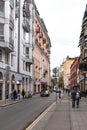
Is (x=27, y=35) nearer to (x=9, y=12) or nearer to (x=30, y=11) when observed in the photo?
(x=30, y=11)

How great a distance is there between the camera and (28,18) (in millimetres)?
83312

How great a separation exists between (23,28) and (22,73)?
844 cm

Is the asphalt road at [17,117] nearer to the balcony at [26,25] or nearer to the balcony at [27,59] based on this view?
the balcony at [26,25]

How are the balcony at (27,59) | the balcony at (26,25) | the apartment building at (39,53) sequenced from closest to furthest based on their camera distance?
the balcony at (26,25), the balcony at (27,59), the apartment building at (39,53)

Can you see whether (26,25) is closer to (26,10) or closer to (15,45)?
(26,10)

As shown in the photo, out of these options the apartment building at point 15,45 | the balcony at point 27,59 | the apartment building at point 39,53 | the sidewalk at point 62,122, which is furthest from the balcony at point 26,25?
the sidewalk at point 62,122

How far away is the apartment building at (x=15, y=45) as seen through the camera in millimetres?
55531

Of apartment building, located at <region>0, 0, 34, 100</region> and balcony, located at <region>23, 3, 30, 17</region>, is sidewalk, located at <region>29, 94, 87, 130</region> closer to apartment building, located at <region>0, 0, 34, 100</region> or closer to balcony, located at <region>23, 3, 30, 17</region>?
apartment building, located at <region>0, 0, 34, 100</region>

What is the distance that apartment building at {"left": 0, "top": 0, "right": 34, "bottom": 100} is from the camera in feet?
182

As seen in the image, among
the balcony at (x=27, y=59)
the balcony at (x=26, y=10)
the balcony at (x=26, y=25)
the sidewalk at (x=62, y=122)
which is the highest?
the balcony at (x=26, y=10)

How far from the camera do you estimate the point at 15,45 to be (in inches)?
2638

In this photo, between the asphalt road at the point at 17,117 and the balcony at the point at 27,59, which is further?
the balcony at the point at 27,59

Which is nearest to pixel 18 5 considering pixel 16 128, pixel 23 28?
pixel 23 28

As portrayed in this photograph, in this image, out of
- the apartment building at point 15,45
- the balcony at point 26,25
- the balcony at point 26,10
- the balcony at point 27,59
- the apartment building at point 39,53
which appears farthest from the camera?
the apartment building at point 39,53
